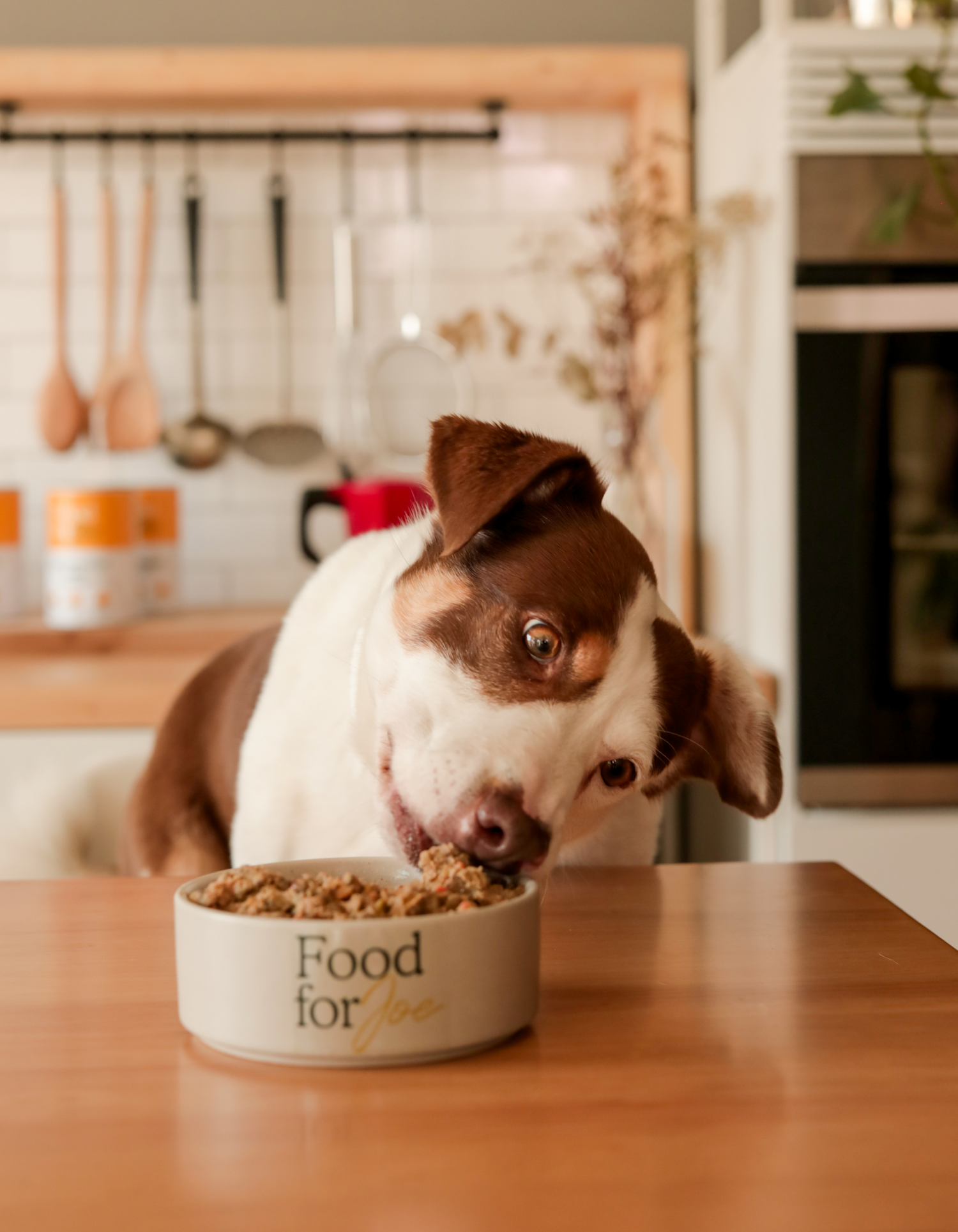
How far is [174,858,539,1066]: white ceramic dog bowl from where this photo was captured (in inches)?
18.7

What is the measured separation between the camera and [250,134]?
250 centimetres

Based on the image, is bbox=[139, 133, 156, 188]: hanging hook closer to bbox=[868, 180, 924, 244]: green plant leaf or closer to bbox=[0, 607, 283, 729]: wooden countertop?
bbox=[0, 607, 283, 729]: wooden countertop

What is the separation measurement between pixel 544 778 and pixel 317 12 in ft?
7.23

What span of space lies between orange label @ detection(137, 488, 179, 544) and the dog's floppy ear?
164 cm

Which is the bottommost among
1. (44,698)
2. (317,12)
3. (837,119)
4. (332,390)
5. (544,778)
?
(44,698)

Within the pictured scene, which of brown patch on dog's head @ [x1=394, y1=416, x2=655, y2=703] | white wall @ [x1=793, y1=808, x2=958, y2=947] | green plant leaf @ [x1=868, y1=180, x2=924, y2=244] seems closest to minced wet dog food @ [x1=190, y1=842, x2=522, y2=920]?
brown patch on dog's head @ [x1=394, y1=416, x2=655, y2=703]

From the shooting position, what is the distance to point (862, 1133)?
421mm

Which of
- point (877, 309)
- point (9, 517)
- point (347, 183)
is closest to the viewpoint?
point (877, 309)

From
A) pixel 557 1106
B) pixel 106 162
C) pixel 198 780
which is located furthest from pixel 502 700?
pixel 106 162

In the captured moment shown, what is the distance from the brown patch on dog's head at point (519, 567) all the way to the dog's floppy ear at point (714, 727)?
7 centimetres

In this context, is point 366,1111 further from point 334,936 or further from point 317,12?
point 317,12

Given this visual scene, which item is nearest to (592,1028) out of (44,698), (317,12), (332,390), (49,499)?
(44,698)

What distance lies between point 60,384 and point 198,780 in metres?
1.48

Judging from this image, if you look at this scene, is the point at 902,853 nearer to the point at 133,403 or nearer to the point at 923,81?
the point at 923,81
